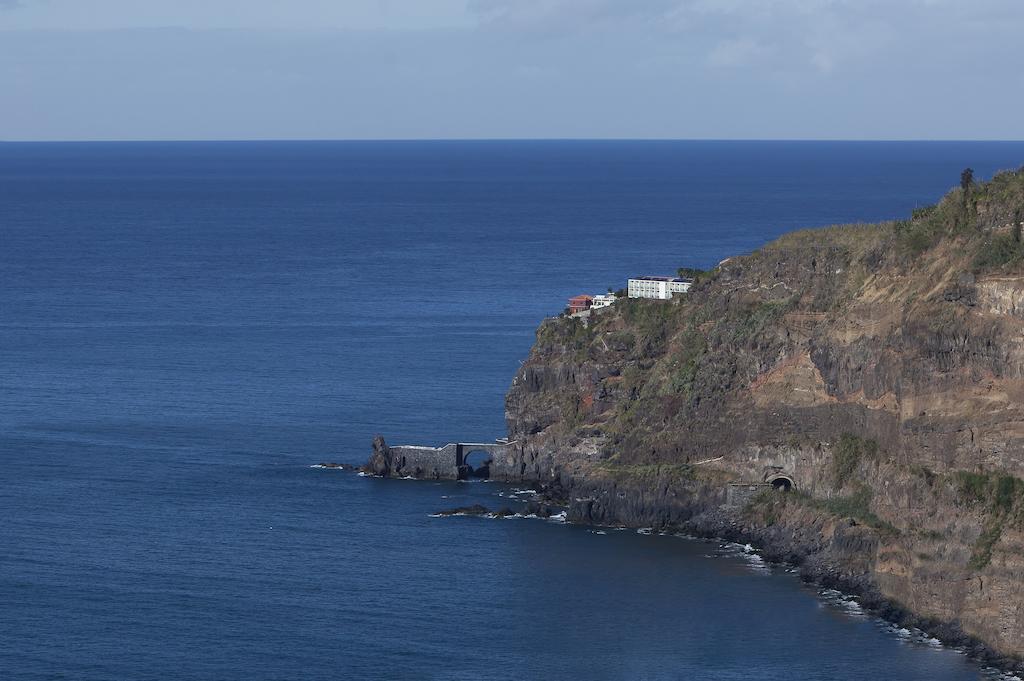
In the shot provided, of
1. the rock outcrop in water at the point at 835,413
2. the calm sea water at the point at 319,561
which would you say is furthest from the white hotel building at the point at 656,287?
the calm sea water at the point at 319,561

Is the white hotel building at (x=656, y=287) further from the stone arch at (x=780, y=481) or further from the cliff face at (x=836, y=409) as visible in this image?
the stone arch at (x=780, y=481)

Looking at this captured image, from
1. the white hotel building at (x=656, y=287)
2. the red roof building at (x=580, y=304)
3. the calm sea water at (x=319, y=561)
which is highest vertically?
the white hotel building at (x=656, y=287)

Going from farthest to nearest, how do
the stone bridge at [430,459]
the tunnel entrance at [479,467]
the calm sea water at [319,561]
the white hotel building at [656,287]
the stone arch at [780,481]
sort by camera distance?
the white hotel building at [656,287], the tunnel entrance at [479,467], the stone bridge at [430,459], the stone arch at [780,481], the calm sea water at [319,561]

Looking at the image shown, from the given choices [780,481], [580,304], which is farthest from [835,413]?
[580,304]

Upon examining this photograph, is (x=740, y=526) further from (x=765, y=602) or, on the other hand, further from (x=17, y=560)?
(x=17, y=560)

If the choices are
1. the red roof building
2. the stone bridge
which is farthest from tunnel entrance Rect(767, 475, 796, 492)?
the red roof building

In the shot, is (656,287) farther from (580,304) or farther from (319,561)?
(319,561)

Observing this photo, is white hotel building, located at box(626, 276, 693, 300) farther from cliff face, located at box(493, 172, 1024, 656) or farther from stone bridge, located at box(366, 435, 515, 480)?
stone bridge, located at box(366, 435, 515, 480)
